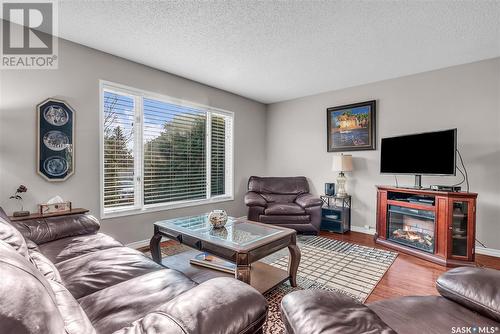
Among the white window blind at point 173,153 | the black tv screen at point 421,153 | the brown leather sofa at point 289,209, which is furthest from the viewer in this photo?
the brown leather sofa at point 289,209

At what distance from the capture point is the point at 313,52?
2941mm

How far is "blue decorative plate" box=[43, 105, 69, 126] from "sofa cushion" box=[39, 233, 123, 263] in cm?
136

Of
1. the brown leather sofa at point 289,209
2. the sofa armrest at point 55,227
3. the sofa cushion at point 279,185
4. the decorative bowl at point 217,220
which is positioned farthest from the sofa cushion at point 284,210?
the sofa armrest at point 55,227

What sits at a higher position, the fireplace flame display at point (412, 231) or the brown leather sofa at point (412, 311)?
the brown leather sofa at point (412, 311)

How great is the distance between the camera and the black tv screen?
2896 millimetres

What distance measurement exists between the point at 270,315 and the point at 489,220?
10.6ft

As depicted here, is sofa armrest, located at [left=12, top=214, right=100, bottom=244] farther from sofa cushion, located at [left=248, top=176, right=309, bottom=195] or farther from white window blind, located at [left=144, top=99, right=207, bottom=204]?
sofa cushion, located at [left=248, top=176, right=309, bottom=195]

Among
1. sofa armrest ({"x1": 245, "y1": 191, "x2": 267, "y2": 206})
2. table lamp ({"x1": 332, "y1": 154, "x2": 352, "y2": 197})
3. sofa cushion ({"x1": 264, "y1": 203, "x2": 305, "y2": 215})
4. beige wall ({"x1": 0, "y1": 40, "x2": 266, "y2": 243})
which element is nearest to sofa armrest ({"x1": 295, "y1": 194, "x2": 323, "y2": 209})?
sofa cushion ({"x1": 264, "y1": 203, "x2": 305, "y2": 215})

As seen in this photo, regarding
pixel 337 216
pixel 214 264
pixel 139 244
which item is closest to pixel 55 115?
pixel 139 244

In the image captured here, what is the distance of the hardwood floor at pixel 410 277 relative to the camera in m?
2.17

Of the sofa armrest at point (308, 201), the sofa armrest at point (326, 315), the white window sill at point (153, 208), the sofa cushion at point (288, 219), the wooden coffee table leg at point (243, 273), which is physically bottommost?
the sofa cushion at point (288, 219)

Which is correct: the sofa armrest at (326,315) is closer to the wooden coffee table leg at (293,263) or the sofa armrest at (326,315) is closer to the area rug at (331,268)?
the area rug at (331,268)

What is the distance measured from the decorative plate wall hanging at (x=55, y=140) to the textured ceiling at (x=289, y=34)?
0.82 metres

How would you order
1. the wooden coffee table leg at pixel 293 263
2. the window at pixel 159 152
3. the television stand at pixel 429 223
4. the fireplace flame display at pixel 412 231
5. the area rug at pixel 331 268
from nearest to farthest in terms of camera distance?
the area rug at pixel 331 268 < the wooden coffee table leg at pixel 293 263 < the television stand at pixel 429 223 < the fireplace flame display at pixel 412 231 < the window at pixel 159 152
